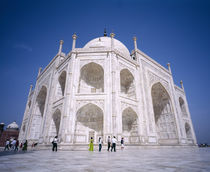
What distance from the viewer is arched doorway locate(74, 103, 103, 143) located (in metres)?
14.4

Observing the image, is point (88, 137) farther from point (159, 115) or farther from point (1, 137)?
point (1, 137)

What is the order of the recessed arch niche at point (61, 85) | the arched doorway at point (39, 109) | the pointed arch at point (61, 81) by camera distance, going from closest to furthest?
1. the recessed arch niche at point (61, 85)
2. the pointed arch at point (61, 81)
3. the arched doorway at point (39, 109)

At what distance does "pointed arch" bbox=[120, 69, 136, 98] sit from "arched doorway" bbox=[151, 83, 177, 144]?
5.68 metres

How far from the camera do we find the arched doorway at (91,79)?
1708 centimetres

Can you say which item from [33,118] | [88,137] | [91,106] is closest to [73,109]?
[91,106]

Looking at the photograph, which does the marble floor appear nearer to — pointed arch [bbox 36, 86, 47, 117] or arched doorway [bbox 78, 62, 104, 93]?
arched doorway [bbox 78, 62, 104, 93]

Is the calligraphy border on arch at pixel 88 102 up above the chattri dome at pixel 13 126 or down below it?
above

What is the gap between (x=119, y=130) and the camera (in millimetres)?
13008

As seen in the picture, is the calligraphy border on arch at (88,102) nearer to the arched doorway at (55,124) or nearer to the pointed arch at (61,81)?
the arched doorway at (55,124)

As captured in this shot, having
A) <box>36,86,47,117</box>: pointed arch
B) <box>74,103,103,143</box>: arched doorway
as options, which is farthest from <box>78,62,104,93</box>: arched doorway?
<box>36,86,47,117</box>: pointed arch

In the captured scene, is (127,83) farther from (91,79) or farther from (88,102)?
(88,102)

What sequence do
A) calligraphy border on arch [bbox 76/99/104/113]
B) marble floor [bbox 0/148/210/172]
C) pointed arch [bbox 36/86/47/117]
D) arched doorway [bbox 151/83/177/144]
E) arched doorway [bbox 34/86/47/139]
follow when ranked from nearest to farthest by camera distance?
marble floor [bbox 0/148/210/172] → calligraphy border on arch [bbox 76/99/104/113] → arched doorway [bbox 151/83/177/144] → arched doorway [bbox 34/86/47/139] → pointed arch [bbox 36/86/47/117]

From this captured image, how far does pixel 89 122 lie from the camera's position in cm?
1512

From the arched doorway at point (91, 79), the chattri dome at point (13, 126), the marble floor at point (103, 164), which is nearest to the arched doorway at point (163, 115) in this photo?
the arched doorway at point (91, 79)
